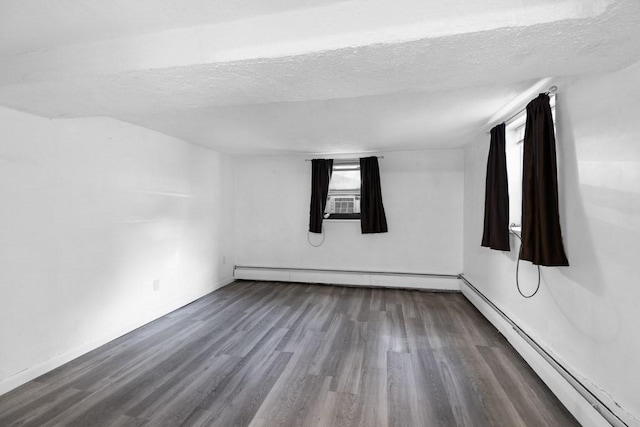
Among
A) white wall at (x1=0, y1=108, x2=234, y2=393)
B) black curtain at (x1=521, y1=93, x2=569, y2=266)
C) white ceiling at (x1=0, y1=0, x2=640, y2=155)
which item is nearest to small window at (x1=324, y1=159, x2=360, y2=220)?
white wall at (x1=0, y1=108, x2=234, y2=393)

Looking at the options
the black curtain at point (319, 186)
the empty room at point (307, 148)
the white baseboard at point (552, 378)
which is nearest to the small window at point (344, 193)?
the black curtain at point (319, 186)

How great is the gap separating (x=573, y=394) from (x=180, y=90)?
2.99 metres

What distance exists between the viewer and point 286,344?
2688 mm

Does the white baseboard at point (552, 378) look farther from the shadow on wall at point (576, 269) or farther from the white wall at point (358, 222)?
the white wall at point (358, 222)

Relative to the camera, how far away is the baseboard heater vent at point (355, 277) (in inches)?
175

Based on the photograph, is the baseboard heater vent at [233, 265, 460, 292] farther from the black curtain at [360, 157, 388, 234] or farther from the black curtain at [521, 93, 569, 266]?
the black curtain at [521, 93, 569, 266]

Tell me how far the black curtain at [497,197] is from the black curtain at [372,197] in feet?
5.51

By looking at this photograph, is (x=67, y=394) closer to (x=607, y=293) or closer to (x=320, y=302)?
(x=320, y=302)

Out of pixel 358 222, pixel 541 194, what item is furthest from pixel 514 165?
pixel 358 222

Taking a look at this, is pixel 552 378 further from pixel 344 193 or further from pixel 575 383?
pixel 344 193

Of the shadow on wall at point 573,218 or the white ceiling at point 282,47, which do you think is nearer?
the white ceiling at point 282,47

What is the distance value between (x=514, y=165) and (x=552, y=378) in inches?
72.7

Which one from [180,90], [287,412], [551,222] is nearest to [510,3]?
[551,222]

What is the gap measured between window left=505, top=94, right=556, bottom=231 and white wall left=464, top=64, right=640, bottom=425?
2.55 feet
